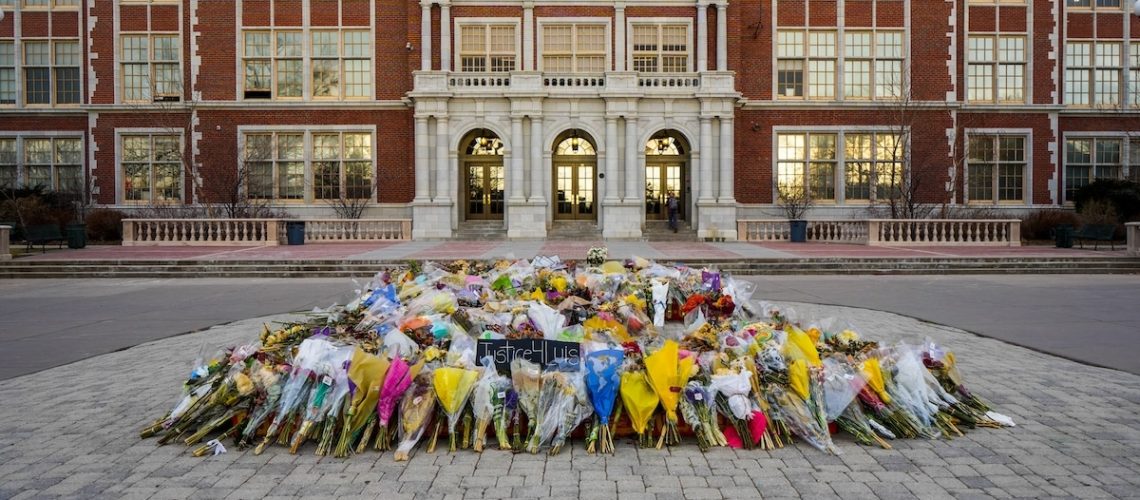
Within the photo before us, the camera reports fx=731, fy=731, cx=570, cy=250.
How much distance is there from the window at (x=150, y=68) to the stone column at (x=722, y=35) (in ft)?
78.4

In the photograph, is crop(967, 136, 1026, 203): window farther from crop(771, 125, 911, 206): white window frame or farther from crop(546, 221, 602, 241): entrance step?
crop(546, 221, 602, 241): entrance step

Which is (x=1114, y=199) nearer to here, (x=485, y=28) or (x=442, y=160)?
(x=485, y=28)

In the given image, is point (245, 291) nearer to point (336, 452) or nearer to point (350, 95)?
point (336, 452)

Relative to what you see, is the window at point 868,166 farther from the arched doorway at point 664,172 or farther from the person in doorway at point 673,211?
the person in doorway at point 673,211

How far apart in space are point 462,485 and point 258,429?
1.79 meters

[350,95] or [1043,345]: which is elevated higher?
[350,95]

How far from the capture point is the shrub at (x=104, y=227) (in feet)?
95.7

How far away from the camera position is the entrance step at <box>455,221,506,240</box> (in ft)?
96.0

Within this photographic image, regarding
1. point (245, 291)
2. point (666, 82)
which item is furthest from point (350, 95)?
point (245, 291)

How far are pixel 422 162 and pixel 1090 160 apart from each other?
30.6 meters

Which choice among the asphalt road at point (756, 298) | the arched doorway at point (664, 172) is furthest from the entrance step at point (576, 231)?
the asphalt road at point (756, 298)

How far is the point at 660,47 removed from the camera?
31.6 m

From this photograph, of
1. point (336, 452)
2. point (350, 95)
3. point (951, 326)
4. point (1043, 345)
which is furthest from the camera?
point (350, 95)

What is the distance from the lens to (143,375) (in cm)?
715
